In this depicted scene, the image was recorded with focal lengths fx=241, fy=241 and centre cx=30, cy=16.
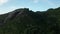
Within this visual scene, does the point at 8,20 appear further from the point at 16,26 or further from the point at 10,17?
the point at 16,26

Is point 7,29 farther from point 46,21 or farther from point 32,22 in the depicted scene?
point 46,21

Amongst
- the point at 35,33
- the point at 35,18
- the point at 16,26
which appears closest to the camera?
the point at 35,33

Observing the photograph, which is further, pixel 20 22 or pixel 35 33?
pixel 20 22

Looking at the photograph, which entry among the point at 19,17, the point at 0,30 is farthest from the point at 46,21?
the point at 0,30

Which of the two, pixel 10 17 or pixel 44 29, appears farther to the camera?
pixel 10 17

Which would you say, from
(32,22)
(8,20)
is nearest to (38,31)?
(32,22)

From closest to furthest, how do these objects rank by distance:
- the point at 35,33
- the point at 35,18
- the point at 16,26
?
the point at 35,33 < the point at 16,26 < the point at 35,18

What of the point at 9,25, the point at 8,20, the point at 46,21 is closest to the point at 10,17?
the point at 8,20
